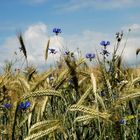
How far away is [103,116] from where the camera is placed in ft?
5.10

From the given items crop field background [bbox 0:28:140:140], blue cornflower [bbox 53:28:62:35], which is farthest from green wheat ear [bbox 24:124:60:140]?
blue cornflower [bbox 53:28:62:35]

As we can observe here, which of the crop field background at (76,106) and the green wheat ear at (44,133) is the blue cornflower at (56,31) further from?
the green wheat ear at (44,133)

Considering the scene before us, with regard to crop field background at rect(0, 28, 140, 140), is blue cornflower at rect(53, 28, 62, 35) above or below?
above

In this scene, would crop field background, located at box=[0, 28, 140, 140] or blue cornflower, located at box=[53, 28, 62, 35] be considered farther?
blue cornflower, located at box=[53, 28, 62, 35]

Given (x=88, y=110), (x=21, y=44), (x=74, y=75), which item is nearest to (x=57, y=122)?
(x=88, y=110)

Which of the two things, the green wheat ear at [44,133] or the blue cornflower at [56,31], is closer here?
the green wheat ear at [44,133]

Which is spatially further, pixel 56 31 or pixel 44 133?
pixel 56 31

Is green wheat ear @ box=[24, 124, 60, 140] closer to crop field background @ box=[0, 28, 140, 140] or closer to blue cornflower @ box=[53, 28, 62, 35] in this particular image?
crop field background @ box=[0, 28, 140, 140]

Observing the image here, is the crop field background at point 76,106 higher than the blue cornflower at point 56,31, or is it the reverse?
the blue cornflower at point 56,31

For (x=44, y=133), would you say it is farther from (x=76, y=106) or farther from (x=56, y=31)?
(x=56, y=31)

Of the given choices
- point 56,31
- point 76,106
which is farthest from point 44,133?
point 56,31

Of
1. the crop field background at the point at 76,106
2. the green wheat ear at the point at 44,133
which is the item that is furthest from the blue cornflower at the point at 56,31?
the green wheat ear at the point at 44,133

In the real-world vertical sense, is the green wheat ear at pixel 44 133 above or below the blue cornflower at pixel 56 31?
below

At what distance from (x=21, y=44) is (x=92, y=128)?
32.0 inches
